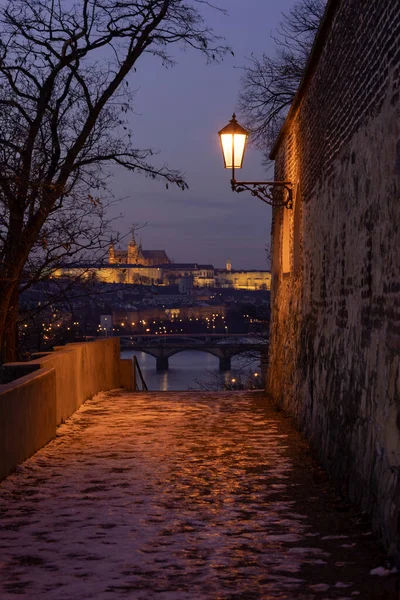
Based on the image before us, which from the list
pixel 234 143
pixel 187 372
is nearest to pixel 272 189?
pixel 234 143

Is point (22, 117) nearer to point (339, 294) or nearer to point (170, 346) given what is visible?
point (339, 294)

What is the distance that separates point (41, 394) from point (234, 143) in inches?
212

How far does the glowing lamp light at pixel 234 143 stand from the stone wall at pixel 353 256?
1658 mm

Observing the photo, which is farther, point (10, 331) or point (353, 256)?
point (10, 331)

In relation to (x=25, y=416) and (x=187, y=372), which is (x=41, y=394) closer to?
(x=25, y=416)

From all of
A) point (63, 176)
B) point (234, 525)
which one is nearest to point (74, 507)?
point (234, 525)

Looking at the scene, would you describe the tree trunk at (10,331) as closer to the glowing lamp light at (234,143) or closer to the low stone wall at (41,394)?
Answer: the low stone wall at (41,394)

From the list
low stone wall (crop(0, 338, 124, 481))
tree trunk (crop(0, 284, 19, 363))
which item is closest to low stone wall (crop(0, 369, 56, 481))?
low stone wall (crop(0, 338, 124, 481))

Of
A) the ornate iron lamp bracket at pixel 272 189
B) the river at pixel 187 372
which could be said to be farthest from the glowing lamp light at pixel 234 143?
the river at pixel 187 372

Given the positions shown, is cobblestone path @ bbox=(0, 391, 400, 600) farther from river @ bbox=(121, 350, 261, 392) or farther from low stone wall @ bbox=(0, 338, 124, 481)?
river @ bbox=(121, 350, 261, 392)

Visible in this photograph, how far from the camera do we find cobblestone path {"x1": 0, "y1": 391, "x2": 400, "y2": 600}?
4.53 metres

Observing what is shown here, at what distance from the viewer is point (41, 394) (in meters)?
9.02

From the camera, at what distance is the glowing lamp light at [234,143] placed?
506 inches

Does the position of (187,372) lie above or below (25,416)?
below
